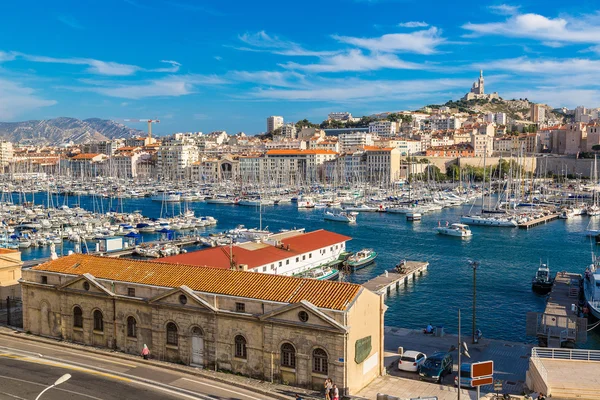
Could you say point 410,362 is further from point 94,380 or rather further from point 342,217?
point 342,217

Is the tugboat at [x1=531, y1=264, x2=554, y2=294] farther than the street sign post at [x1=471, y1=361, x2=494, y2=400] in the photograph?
Yes

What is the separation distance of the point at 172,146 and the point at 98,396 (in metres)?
141

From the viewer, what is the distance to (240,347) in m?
16.3

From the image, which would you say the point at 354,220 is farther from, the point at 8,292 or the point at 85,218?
the point at 8,292

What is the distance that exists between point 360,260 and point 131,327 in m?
24.2

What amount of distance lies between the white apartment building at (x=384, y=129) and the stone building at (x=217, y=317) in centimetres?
15550

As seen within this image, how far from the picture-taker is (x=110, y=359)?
17297mm

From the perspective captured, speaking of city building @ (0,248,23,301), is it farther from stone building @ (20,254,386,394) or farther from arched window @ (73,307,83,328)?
arched window @ (73,307,83,328)

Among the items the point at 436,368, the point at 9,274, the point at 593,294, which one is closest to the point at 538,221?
the point at 593,294

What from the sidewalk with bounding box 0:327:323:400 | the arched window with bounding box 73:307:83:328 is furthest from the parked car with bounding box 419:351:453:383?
the arched window with bounding box 73:307:83:328

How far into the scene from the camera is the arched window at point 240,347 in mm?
16188

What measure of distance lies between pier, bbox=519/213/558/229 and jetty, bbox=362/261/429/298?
25860 mm

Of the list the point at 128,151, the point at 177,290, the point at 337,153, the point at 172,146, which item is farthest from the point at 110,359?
the point at 128,151

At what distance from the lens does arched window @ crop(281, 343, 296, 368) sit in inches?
608
